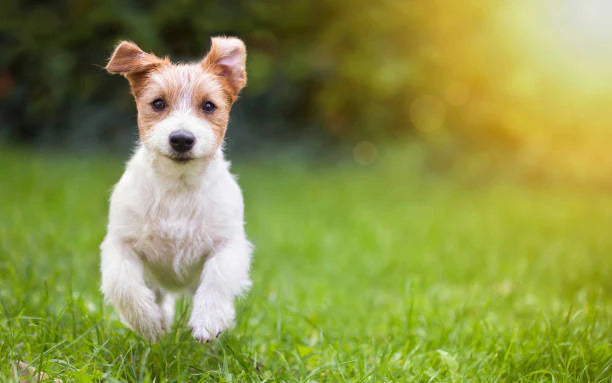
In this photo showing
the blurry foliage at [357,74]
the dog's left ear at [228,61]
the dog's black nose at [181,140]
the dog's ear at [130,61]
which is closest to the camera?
the dog's black nose at [181,140]

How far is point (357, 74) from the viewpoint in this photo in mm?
12578

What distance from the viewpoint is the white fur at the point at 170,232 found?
2980 mm

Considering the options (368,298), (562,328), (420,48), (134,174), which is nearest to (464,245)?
(368,298)

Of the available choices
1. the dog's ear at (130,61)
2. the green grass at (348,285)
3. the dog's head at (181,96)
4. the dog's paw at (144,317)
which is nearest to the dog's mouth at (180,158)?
the dog's head at (181,96)

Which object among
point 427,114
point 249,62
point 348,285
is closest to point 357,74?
point 249,62

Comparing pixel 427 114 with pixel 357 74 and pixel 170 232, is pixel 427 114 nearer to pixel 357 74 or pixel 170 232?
pixel 357 74

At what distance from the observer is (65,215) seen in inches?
270

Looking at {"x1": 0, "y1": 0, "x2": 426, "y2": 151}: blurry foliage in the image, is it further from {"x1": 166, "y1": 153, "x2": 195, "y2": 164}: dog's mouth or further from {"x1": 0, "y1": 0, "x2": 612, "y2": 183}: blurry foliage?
{"x1": 166, "y1": 153, "x2": 195, "y2": 164}: dog's mouth

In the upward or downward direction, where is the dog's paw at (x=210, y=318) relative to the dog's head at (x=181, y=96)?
downward

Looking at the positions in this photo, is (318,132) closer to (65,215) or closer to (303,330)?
(65,215)

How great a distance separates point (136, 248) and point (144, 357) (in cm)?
55

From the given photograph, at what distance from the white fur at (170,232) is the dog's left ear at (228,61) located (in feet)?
1.09

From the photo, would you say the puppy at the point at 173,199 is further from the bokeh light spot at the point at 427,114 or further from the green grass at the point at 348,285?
the bokeh light spot at the point at 427,114

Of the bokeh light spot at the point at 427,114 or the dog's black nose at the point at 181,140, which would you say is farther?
the bokeh light spot at the point at 427,114
